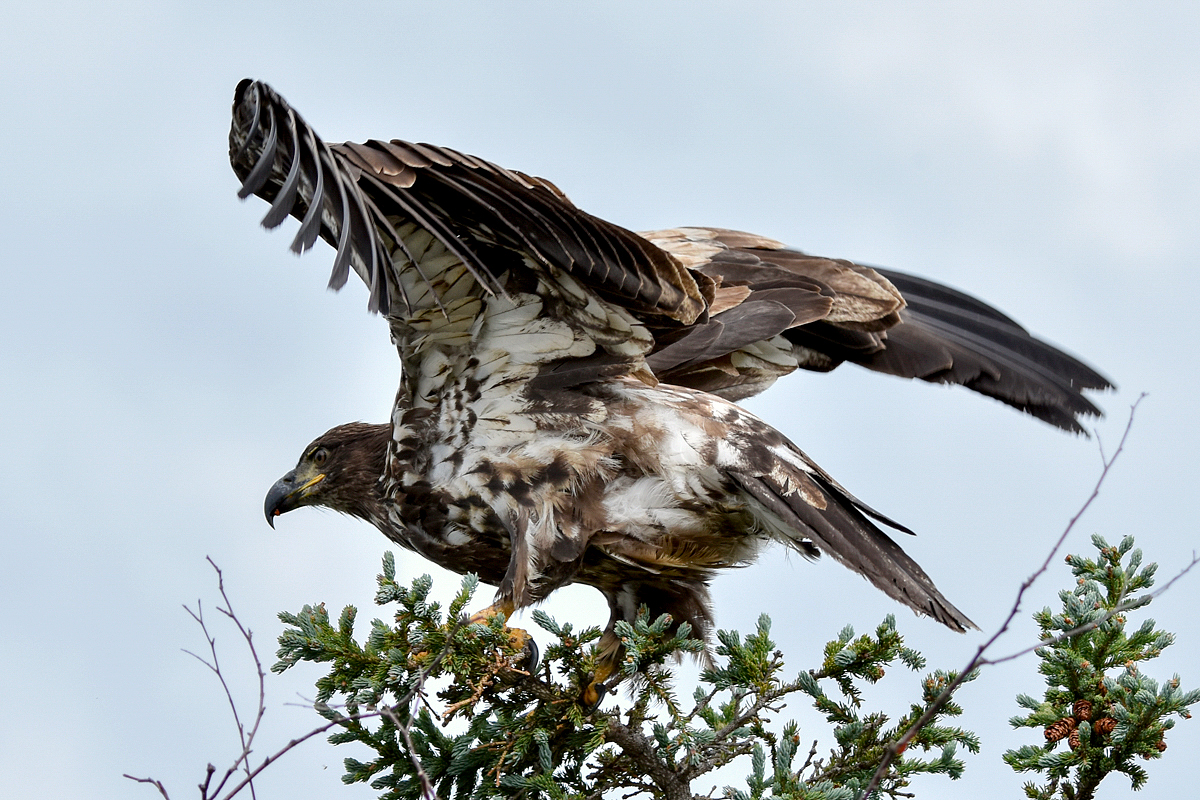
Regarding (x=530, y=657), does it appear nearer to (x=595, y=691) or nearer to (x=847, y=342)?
(x=595, y=691)

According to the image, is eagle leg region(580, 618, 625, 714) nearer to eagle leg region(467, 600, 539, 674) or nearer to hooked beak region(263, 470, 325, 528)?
eagle leg region(467, 600, 539, 674)

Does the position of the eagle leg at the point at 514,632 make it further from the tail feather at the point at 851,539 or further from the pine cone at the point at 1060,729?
the pine cone at the point at 1060,729

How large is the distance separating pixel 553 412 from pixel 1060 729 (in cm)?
207

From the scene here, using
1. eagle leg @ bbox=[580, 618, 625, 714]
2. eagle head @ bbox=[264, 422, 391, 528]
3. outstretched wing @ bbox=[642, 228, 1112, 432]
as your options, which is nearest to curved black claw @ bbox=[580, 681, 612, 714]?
eagle leg @ bbox=[580, 618, 625, 714]

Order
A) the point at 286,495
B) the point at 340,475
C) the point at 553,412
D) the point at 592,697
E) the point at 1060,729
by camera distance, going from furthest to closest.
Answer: the point at 286,495 → the point at 340,475 → the point at 553,412 → the point at 592,697 → the point at 1060,729

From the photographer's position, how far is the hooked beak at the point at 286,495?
216 inches

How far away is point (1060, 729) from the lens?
4.13m

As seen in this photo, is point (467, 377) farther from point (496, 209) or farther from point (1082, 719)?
point (1082, 719)

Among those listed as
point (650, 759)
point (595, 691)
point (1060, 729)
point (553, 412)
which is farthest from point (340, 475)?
point (1060, 729)

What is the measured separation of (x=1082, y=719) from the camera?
4145mm

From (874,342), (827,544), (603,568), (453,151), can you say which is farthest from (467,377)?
(874,342)

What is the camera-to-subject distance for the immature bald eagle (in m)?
3.95

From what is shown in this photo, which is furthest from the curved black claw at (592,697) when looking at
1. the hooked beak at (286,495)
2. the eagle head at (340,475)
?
the hooked beak at (286,495)

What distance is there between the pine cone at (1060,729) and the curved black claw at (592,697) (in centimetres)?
150
